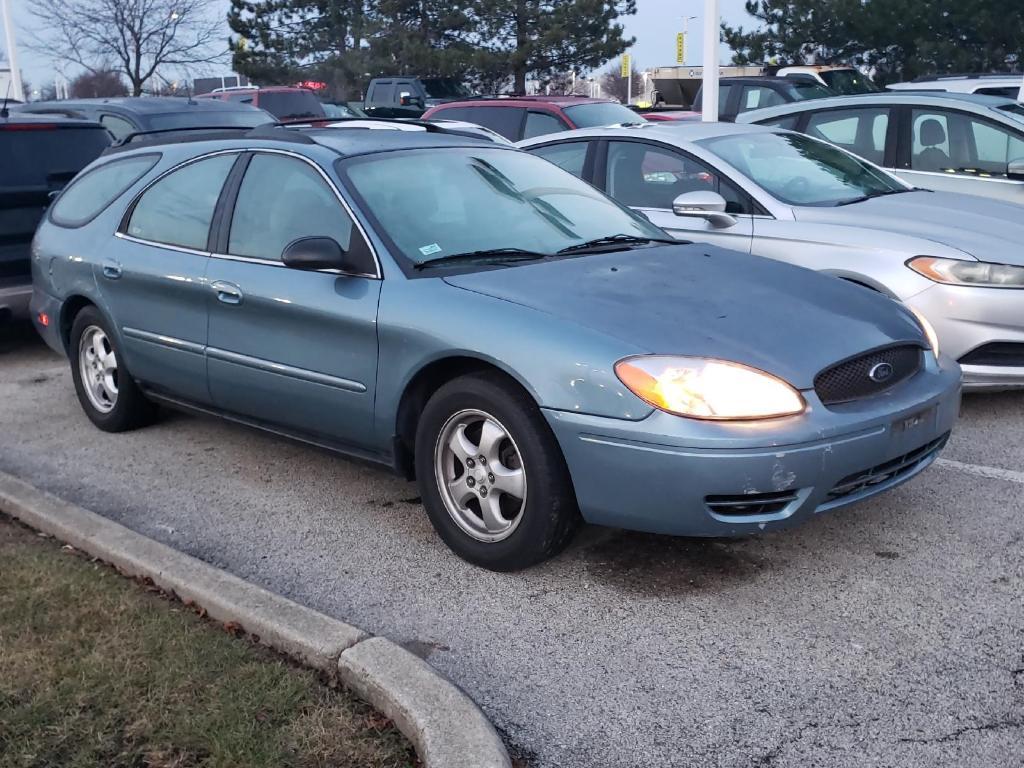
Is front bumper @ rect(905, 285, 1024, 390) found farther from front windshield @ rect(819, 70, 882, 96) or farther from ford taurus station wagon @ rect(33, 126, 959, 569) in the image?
front windshield @ rect(819, 70, 882, 96)

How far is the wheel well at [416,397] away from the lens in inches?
169

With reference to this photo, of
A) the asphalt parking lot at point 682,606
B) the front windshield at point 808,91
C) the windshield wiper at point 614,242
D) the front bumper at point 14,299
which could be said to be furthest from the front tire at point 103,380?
the front windshield at point 808,91

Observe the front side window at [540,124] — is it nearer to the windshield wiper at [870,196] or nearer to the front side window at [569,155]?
the front side window at [569,155]

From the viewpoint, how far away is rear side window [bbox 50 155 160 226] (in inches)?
238

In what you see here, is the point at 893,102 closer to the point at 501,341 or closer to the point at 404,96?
the point at 501,341

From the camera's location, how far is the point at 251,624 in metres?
3.65

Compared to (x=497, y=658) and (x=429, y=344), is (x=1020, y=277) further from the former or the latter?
(x=497, y=658)

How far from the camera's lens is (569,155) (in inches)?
299

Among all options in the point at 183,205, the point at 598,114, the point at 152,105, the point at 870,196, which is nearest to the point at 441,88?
the point at 598,114

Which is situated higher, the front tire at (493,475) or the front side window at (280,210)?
the front side window at (280,210)

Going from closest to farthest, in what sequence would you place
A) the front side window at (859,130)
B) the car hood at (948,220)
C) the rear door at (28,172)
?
1. the car hood at (948,220)
2. the rear door at (28,172)
3. the front side window at (859,130)

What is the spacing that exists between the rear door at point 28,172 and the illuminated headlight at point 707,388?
556 cm

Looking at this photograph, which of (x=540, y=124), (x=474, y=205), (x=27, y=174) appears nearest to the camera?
(x=474, y=205)

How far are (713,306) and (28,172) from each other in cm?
582
